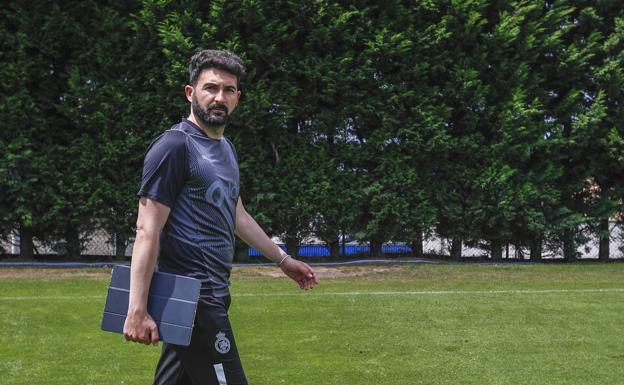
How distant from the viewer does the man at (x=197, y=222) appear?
2.97 metres

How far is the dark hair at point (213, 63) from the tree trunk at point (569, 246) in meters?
14.4

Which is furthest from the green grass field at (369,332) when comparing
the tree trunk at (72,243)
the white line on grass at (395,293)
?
the tree trunk at (72,243)

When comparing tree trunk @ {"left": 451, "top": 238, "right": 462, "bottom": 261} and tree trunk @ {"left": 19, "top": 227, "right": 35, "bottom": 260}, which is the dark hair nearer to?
tree trunk @ {"left": 19, "top": 227, "right": 35, "bottom": 260}

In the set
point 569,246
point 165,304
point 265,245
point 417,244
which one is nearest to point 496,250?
point 569,246

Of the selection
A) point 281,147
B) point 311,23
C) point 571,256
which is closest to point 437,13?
point 311,23

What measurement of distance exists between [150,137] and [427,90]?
19.8 ft

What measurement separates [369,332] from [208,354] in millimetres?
5028

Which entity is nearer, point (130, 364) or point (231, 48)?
point (130, 364)

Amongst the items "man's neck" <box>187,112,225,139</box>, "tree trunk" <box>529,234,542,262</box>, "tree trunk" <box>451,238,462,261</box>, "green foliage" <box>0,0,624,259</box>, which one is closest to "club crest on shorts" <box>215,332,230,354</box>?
"man's neck" <box>187,112,225,139</box>

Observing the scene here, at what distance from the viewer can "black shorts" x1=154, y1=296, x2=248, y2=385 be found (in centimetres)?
308

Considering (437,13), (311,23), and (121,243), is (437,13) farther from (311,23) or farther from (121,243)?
(121,243)

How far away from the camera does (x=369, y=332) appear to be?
7906 millimetres

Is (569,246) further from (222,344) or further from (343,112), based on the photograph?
(222,344)

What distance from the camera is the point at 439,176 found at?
15492 millimetres
